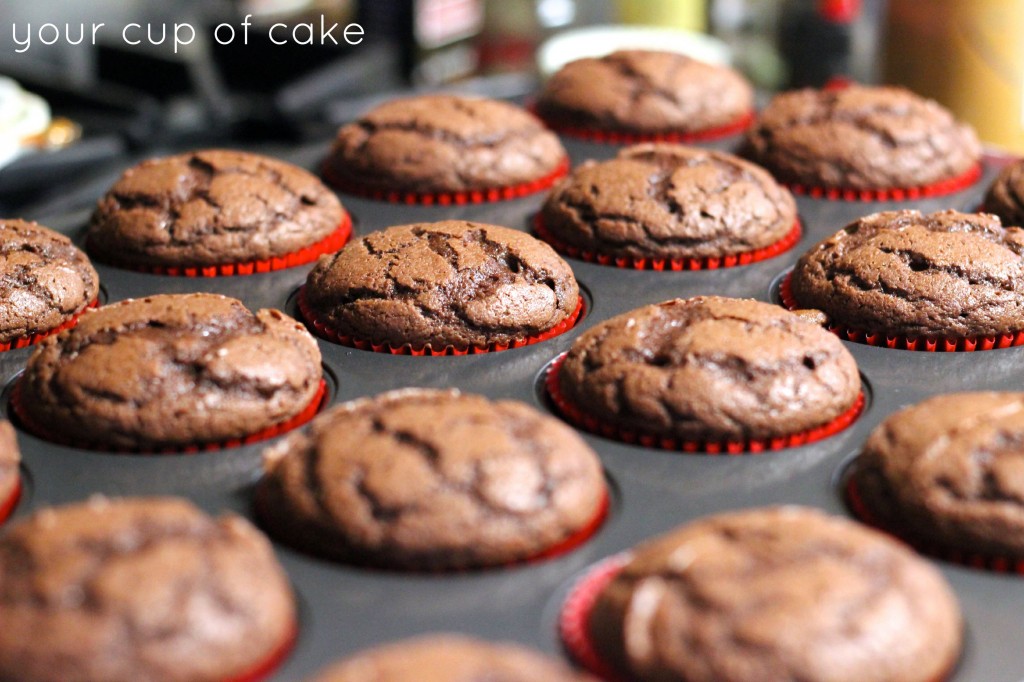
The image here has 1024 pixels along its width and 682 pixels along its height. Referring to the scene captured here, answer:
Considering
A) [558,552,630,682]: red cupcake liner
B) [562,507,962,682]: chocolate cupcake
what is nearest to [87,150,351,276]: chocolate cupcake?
[558,552,630,682]: red cupcake liner

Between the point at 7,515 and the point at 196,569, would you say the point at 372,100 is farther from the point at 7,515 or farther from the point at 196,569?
the point at 196,569

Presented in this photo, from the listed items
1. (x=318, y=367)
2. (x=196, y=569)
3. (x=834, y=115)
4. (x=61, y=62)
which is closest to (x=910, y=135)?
(x=834, y=115)

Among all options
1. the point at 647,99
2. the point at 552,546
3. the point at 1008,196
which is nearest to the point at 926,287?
the point at 1008,196

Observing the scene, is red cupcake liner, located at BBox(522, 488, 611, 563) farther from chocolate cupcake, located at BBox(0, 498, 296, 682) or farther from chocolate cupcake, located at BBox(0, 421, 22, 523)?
chocolate cupcake, located at BBox(0, 421, 22, 523)

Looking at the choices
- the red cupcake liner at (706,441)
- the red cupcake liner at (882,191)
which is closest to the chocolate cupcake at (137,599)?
the red cupcake liner at (706,441)

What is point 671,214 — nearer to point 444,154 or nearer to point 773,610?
point 444,154
